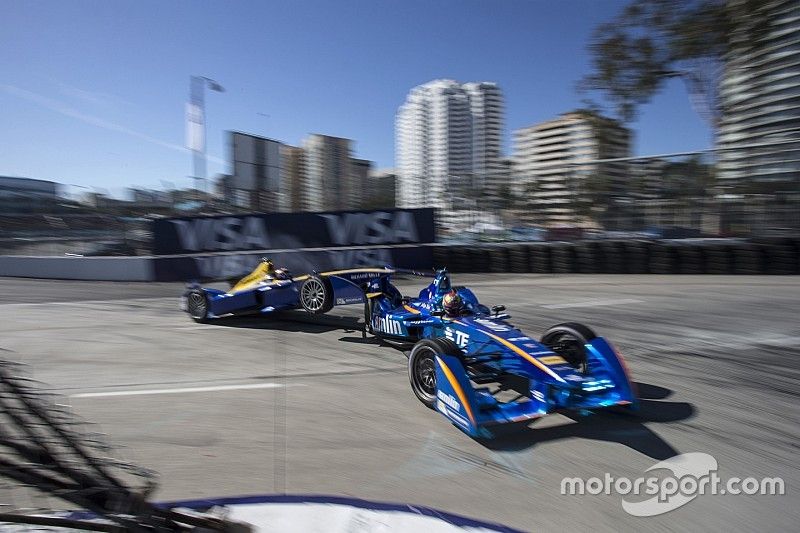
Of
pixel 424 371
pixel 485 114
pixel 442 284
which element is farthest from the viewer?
pixel 485 114

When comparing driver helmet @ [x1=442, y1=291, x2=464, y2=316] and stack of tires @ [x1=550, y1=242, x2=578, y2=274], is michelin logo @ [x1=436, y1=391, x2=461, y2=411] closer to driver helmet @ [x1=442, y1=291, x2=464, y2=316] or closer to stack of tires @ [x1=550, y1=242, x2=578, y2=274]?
driver helmet @ [x1=442, y1=291, x2=464, y2=316]

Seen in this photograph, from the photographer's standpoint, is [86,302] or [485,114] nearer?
[86,302]

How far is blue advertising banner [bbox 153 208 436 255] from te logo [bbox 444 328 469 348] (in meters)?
10.8

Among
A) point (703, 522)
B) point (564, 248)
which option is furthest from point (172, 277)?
point (703, 522)

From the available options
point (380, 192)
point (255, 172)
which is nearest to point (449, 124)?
point (255, 172)

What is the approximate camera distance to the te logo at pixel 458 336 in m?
5.29

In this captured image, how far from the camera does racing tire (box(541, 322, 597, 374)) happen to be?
16.3ft

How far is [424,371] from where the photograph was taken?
16.6 feet

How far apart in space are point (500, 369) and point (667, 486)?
5.81 feet

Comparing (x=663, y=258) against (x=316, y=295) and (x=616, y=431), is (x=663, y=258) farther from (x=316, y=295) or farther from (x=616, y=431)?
(x=616, y=431)

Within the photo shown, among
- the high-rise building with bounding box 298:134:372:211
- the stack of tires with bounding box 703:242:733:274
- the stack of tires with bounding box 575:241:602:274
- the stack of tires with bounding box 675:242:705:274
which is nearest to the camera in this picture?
the stack of tires with bounding box 703:242:733:274

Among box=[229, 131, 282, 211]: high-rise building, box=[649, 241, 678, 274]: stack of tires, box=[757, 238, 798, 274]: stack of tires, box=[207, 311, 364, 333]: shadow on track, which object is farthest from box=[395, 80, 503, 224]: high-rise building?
box=[207, 311, 364, 333]: shadow on track

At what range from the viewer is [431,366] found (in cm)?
500

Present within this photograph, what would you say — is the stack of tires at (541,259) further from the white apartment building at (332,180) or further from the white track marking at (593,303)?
the white apartment building at (332,180)
